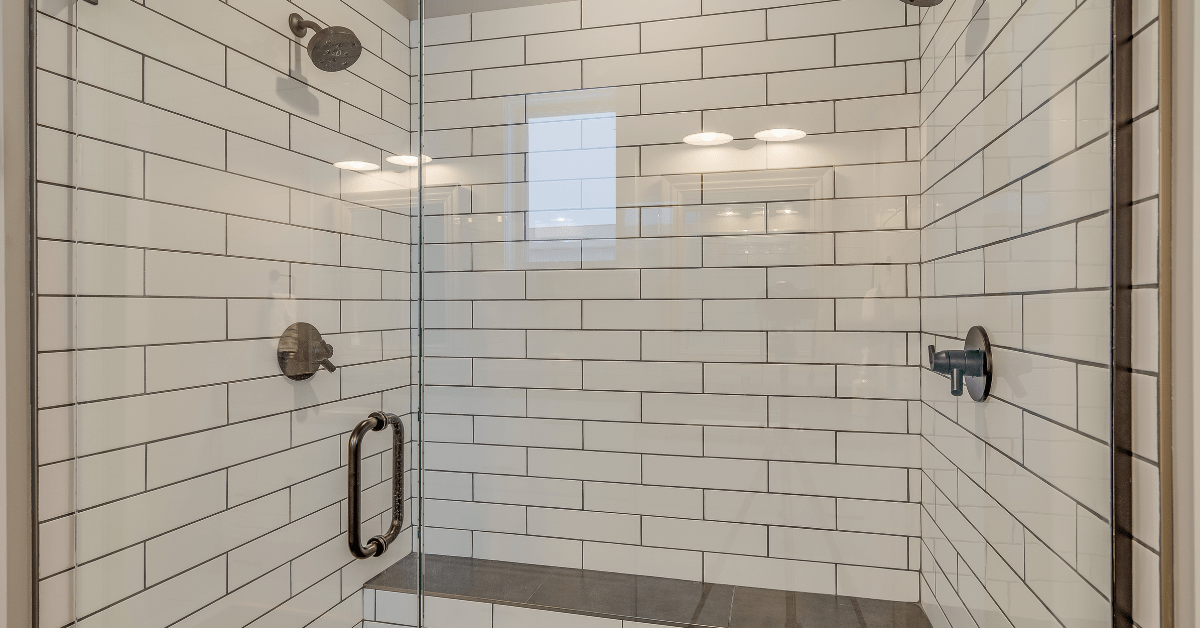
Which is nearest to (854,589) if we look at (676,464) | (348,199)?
(676,464)

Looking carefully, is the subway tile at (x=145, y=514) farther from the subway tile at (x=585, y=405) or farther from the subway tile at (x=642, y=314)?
the subway tile at (x=642, y=314)

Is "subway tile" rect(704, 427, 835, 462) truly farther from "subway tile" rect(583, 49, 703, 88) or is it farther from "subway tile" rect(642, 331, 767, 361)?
"subway tile" rect(583, 49, 703, 88)

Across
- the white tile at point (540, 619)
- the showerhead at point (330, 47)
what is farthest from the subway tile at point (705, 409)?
the showerhead at point (330, 47)

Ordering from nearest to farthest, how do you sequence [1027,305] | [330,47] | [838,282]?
[1027,305], [838,282], [330,47]

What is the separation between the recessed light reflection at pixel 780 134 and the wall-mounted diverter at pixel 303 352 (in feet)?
2.74

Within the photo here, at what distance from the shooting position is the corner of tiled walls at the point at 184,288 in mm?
1023

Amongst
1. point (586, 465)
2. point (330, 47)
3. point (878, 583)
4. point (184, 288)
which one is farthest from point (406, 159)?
point (878, 583)

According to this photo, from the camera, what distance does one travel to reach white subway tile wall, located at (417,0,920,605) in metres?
0.96

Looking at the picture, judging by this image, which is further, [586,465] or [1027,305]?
[586,465]

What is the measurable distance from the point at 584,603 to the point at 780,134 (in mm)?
878

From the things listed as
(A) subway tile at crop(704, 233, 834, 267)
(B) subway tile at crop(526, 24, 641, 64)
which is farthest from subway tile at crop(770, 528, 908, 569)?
(B) subway tile at crop(526, 24, 641, 64)

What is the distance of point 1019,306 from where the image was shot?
2.78 feet

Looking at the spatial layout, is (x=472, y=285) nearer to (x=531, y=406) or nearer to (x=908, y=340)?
(x=531, y=406)

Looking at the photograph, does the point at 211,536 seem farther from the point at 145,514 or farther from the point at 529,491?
the point at 529,491
